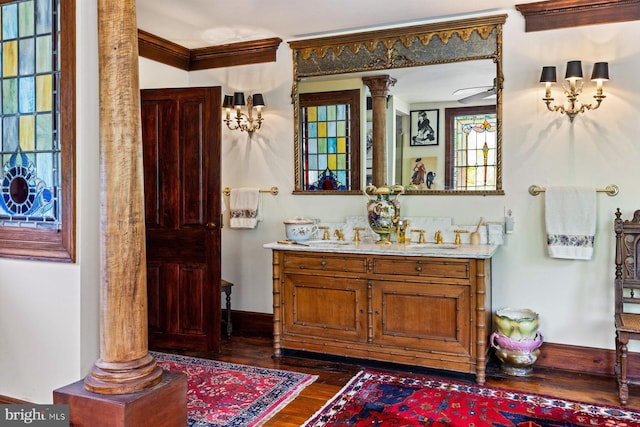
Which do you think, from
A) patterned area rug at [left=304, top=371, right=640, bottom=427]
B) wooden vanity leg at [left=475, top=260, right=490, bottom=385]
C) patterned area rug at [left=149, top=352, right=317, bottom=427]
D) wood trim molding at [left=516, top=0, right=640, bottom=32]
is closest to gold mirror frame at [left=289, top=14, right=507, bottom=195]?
wood trim molding at [left=516, top=0, right=640, bottom=32]

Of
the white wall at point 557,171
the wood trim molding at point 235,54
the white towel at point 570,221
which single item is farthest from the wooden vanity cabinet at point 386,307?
the wood trim molding at point 235,54

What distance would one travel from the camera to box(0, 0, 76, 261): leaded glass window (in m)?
2.57

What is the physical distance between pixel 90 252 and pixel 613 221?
3305mm

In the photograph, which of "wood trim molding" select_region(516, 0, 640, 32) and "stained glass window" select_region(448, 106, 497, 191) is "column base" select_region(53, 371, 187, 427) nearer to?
"stained glass window" select_region(448, 106, 497, 191)

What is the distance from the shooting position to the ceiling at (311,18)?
12.0 ft

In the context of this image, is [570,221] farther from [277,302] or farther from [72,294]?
[72,294]

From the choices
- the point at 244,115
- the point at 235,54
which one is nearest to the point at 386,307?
the point at 244,115

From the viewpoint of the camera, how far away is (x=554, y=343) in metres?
3.68

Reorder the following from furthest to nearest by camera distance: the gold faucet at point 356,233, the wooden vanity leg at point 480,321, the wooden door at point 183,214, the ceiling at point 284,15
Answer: the gold faucet at point 356,233, the wooden door at point 183,214, the ceiling at point 284,15, the wooden vanity leg at point 480,321

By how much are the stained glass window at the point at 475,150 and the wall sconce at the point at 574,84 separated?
16.0 inches

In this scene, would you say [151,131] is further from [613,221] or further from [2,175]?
[613,221]

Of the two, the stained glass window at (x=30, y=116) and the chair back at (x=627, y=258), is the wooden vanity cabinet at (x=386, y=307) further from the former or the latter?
the stained glass window at (x=30, y=116)

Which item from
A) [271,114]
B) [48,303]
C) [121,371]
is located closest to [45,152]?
[48,303]

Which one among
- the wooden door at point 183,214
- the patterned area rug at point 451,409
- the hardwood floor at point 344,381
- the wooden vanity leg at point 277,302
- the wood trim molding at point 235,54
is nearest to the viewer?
the patterned area rug at point 451,409
